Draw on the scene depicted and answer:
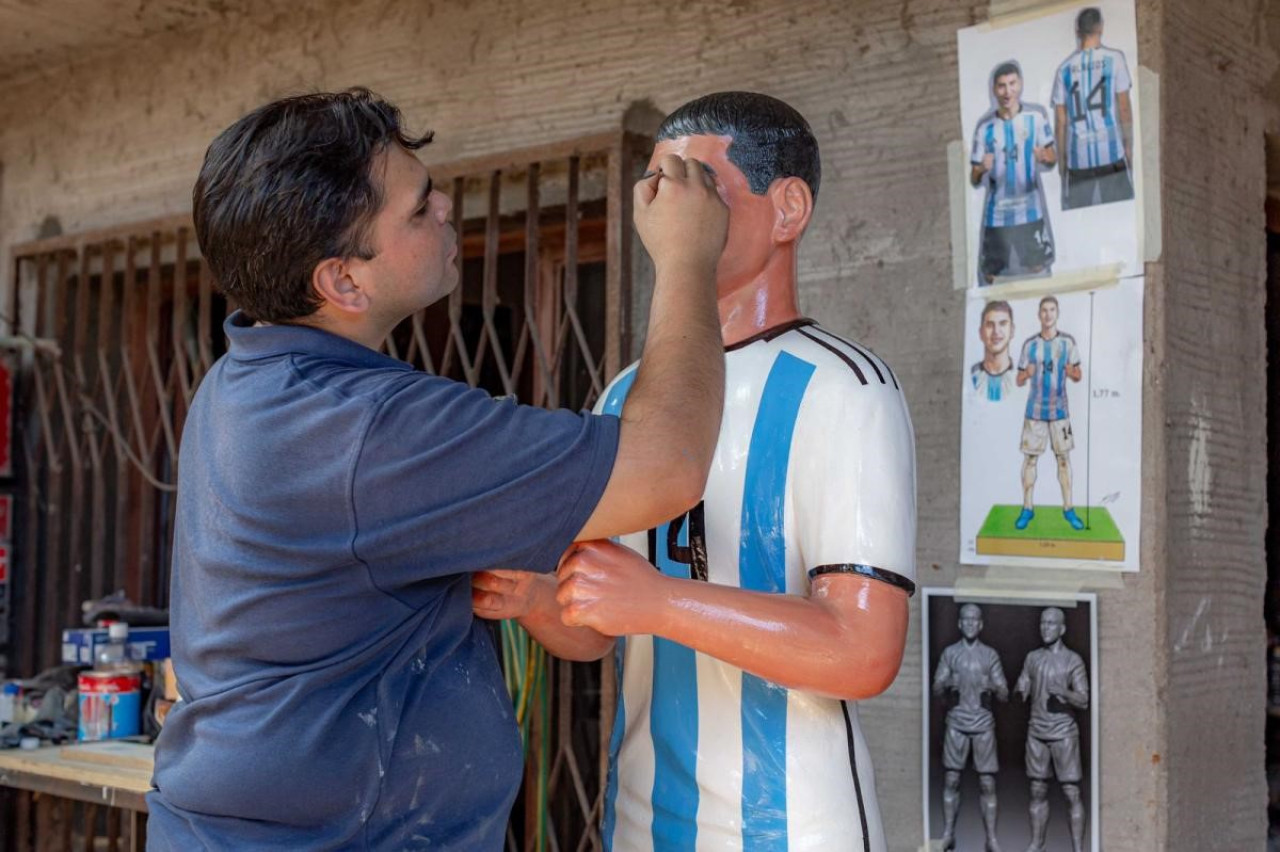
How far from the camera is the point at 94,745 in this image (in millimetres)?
3439

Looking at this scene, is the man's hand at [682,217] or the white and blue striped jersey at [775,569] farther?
the white and blue striped jersey at [775,569]

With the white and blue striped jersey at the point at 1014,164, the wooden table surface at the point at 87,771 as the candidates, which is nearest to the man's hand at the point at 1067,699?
the white and blue striped jersey at the point at 1014,164

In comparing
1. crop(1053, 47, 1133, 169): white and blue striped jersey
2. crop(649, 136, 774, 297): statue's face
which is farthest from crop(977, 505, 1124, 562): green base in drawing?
crop(649, 136, 774, 297): statue's face

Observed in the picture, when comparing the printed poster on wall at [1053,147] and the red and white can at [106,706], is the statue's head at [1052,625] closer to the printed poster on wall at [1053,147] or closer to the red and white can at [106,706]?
the printed poster on wall at [1053,147]

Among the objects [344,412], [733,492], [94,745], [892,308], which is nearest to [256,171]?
[344,412]

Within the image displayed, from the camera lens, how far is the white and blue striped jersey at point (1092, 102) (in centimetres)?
259

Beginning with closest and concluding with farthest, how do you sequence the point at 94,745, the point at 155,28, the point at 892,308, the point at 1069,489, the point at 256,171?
the point at 256,171
the point at 1069,489
the point at 892,308
the point at 94,745
the point at 155,28

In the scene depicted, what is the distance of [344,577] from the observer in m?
1.33

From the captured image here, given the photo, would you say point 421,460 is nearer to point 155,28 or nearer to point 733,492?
point 733,492

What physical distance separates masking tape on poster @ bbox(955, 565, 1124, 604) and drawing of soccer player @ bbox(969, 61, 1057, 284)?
609 millimetres

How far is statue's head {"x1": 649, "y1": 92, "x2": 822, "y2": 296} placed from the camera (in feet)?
5.87

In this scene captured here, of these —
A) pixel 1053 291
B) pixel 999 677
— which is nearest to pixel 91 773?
pixel 999 677

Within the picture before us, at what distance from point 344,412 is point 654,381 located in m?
0.32

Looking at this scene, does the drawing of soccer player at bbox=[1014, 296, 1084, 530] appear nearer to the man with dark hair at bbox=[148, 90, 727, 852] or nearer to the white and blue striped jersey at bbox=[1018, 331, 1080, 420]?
the white and blue striped jersey at bbox=[1018, 331, 1080, 420]
